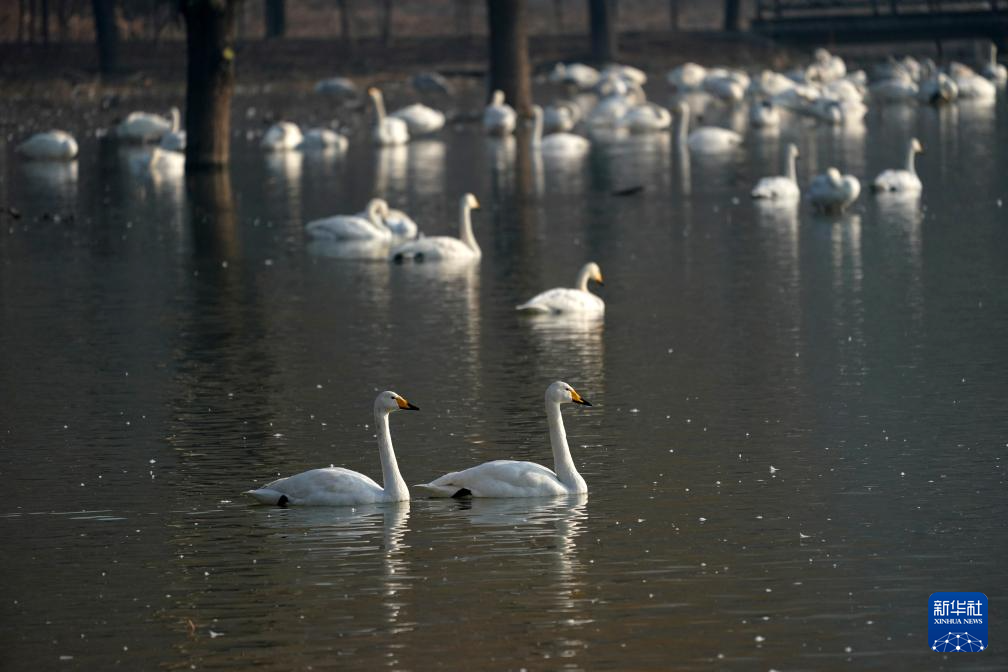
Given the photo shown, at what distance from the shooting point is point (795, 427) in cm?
1496

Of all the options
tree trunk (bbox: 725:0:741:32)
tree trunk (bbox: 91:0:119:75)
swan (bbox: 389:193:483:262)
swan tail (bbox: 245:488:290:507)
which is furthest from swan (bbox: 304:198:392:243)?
tree trunk (bbox: 725:0:741:32)

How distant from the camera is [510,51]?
48.4 meters

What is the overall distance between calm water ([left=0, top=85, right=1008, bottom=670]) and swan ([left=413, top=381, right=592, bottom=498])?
0.44ft

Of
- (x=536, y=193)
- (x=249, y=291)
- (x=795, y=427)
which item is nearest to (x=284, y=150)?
(x=536, y=193)

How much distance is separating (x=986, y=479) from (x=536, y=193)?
852 inches

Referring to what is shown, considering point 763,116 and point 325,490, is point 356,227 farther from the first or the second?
point 763,116

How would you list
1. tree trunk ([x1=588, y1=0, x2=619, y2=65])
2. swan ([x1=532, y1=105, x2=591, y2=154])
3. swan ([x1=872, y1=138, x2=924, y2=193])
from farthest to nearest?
tree trunk ([x1=588, y1=0, x2=619, y2=65])
swan ([x1=532, y1=105, x2=591, y2=154])
swan ([x1=872, y1=138, x2=924, y2=193])

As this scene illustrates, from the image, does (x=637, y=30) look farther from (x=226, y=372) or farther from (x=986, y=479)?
(x=986, y=479)

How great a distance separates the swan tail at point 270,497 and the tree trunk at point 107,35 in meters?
45.7

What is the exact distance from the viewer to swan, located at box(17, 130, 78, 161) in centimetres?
4219

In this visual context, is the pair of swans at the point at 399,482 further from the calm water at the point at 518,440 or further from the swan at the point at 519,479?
the calm water at the point at 518,440

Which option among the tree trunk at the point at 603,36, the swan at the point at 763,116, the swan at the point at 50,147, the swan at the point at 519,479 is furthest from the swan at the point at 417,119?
the swan at the point at 519,479

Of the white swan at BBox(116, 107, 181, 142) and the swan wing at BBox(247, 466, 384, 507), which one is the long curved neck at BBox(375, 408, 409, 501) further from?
the white swan at BBox(116, 107, 181, 142)

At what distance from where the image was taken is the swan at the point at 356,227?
28094 millimetres
